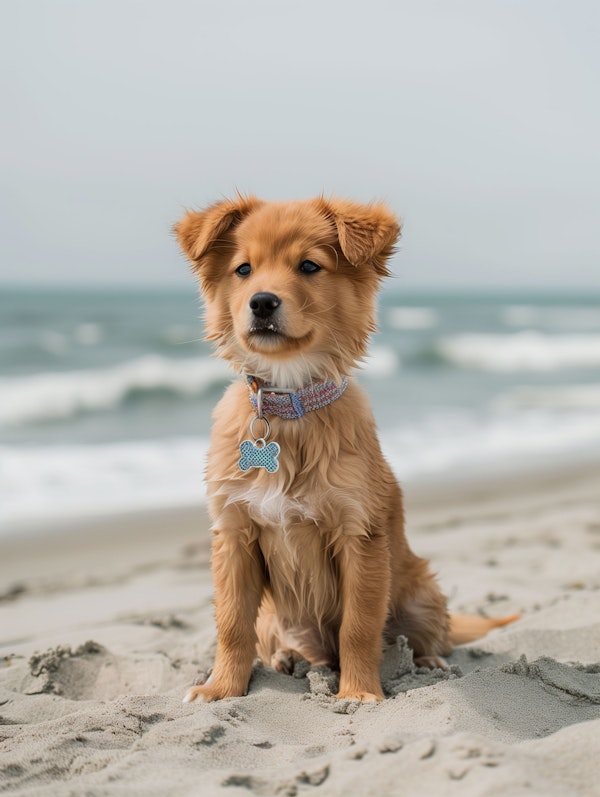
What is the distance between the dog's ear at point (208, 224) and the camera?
10.4 ft

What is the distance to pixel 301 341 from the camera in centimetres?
295

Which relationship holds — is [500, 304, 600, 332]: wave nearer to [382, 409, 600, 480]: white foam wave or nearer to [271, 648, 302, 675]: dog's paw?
[382, 409, 600, 480]: white foam wave

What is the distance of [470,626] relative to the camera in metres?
3.89

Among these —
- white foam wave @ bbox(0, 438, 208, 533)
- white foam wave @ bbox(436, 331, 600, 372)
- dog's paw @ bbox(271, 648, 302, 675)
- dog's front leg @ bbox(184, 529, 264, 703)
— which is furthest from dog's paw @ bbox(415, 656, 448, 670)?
white foam wave @ bbox(436, 331, 600, 372)

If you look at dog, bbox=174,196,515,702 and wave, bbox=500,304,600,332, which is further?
wave, bbox=500,304,600,332

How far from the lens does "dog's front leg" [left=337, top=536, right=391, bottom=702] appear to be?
3010mm

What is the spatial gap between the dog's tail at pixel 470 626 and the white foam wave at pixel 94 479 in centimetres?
335

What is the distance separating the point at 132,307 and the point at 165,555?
78.9 feet

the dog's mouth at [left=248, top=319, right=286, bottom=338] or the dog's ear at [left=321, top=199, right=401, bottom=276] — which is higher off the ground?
the dog's ear at [left=321, top=199, right=401, bottom=276]

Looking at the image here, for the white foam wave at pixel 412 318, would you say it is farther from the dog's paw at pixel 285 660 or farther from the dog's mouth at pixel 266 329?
the dog's mouth at pixel 266 329

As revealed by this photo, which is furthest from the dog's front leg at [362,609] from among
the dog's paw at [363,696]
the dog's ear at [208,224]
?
the dog's ear at [208,224]

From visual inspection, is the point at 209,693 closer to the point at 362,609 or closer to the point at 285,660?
the point at 285,660

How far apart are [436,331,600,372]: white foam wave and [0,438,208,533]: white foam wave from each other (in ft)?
37.6

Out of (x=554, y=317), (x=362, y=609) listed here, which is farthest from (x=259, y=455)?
(x=554, y=317)
